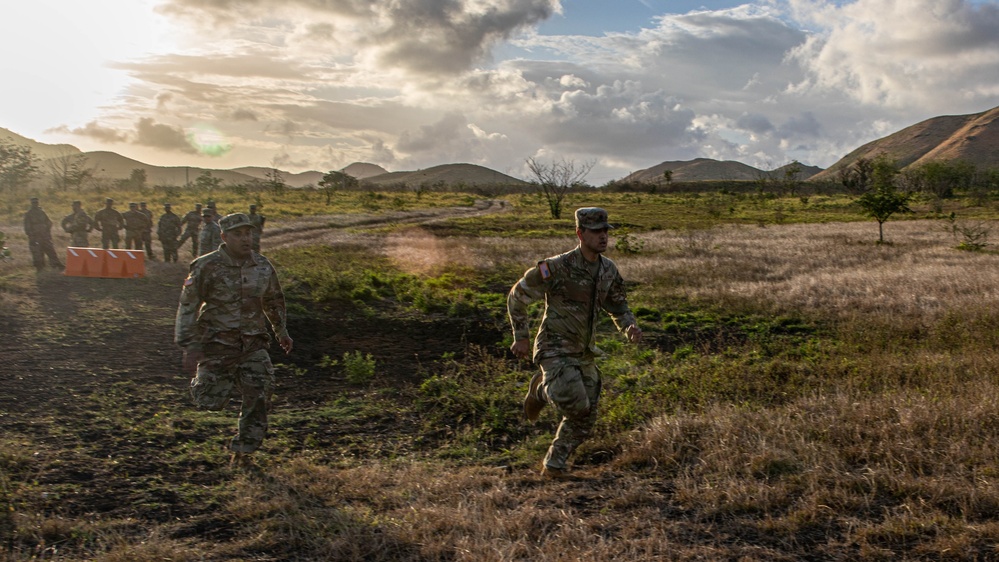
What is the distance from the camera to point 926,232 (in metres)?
29.6

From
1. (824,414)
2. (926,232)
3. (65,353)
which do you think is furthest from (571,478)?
(926,232)

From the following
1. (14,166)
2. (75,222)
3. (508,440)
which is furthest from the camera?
(14,166)

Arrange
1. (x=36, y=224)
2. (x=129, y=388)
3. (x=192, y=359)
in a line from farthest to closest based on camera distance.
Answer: (x=36, y=224)
(x=129, y=388)
(x=192, y=359)

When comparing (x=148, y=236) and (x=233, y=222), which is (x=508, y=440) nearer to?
(x=233, y=222)

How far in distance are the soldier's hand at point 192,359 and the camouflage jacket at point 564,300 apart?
8.31 ft

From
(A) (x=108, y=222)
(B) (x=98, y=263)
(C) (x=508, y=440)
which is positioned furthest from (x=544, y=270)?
(A) (x=108, y=222)

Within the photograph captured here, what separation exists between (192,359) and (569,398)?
3.00 metres

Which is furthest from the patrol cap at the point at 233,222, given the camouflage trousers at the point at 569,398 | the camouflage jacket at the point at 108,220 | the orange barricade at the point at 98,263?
the camouflage jacket at the point at 108,220

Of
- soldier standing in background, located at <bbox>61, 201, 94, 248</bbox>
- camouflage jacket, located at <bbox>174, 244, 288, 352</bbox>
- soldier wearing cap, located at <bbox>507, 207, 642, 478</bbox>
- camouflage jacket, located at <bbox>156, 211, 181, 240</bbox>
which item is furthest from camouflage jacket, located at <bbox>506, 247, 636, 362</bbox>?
soldier standing in background, located at <bbox>61, 201, 94, 248</bbox>

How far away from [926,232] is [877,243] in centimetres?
734

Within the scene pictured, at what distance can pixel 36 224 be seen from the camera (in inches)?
651

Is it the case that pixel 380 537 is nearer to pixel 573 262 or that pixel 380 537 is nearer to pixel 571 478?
pixel 571 478

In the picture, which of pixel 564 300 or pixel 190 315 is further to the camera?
pixel 190 315

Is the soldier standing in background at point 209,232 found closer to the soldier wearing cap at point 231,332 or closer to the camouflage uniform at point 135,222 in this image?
the camouflage uniform at point 135,222
